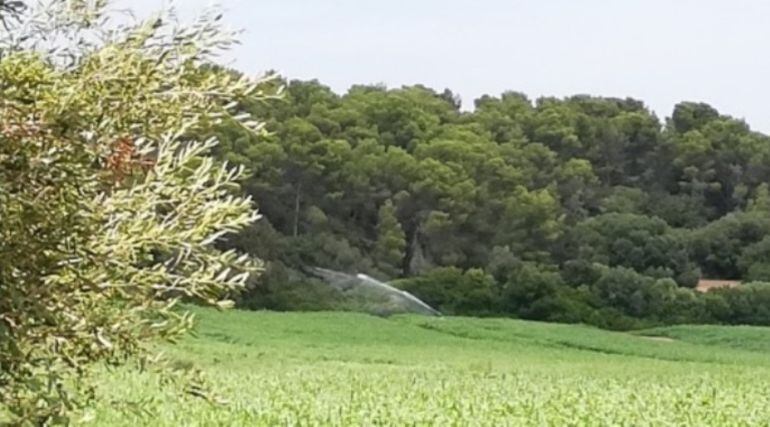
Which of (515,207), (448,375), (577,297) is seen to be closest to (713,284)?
(515,207)

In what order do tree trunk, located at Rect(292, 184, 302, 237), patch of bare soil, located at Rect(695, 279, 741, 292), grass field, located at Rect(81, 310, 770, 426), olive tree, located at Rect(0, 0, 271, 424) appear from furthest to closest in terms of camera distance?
1. tree trunk, located at Rect(292, 184, 302, 237)
2. patch of bare soil, located at Rect(695, 279, 741, 292)
3. grass field, located at Rect(81, 310, 770, 426)
4. olive tree, located at Rect(0, 0, 271, 424)

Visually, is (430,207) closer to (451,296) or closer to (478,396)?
(451,296)

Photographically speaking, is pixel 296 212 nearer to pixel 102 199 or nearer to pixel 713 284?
pixel 713 284

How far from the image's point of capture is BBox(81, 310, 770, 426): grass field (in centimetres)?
964

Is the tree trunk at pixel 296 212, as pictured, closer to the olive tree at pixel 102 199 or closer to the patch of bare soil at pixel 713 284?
the patch of bare soil at pixel 713 284

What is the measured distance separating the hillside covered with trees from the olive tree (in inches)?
1259

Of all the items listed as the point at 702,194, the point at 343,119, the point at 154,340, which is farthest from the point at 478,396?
the point at 702,194

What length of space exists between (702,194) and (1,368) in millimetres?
57905

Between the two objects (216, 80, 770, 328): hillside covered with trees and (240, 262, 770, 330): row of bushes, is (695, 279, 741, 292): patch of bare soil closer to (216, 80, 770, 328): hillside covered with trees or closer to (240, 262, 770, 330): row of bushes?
(216, 80, 770, 328): hillside covered with trees

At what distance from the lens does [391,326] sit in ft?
105

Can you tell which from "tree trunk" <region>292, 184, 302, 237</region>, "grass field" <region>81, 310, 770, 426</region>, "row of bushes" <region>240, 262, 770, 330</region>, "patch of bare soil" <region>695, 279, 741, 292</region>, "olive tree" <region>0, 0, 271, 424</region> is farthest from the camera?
"tree trunk" <region>292, 184, 302, 237</region>

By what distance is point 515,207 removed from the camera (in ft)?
165

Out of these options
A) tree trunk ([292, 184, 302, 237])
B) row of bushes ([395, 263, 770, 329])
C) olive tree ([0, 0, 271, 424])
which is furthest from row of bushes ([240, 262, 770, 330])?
olive tree ([0, 0, 271, 424])

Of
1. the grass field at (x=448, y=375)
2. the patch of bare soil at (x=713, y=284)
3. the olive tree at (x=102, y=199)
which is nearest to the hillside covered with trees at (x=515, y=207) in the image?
the patch of bare soil at (x=713, y=284)
